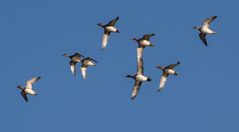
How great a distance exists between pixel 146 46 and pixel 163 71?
10.0 feet

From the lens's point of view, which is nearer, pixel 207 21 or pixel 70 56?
pixel 207 21

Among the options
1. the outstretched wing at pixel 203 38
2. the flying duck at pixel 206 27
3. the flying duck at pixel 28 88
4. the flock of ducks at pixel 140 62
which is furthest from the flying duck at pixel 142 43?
the flying duck at pixel 28 88

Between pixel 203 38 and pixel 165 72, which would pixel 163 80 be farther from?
pixel 203 38

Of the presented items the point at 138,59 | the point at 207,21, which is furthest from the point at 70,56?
the point at 207,21

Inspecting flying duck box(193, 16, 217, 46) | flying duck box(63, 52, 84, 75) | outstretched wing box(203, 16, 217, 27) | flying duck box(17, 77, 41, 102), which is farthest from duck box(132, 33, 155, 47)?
flying duck box(17, 77, 41, 102)

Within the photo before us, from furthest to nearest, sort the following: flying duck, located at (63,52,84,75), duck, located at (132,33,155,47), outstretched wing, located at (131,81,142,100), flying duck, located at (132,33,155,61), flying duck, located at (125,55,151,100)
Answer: flying duck, located at (63,52,84,75)
flying duck, located at (132,33,155,61)
duck, located at (132,33,155,47)
outstretched wing, located at (131,81,142,100)
flying duck, located at (125,55,151,100)

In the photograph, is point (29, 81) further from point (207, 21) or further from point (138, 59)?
point (207, 21)

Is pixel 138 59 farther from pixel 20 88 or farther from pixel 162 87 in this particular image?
pixel 20 88

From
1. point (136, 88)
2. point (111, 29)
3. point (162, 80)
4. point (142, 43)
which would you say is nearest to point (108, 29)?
point (111, 29)

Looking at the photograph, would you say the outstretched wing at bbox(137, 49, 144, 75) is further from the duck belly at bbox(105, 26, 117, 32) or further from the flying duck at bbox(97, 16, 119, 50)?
the duck belly at bbox(105, 26, 117, 32)

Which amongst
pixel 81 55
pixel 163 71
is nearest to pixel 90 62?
pixel 81 55

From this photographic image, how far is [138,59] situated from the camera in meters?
103

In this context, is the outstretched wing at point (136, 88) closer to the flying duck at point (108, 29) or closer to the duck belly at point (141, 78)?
the duck belly at point (141, 78)

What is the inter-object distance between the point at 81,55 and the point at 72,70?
74.5 inches
